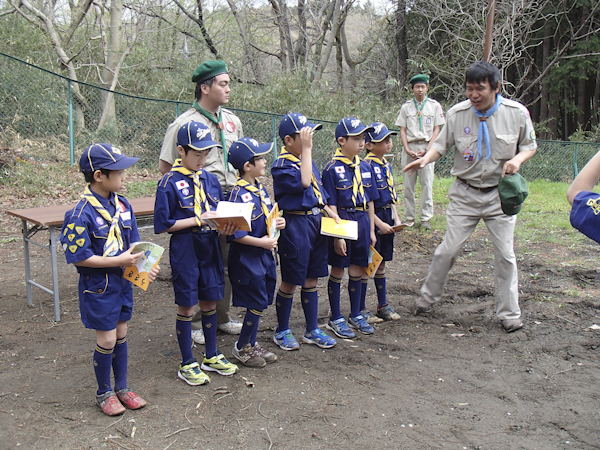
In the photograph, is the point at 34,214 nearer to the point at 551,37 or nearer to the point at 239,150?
the point at 239,150

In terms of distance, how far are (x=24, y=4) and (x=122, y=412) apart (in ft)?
40.9

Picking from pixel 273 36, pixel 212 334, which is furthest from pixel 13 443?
pixel 273 36

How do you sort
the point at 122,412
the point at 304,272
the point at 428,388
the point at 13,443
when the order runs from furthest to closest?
the point at 304,272
the point at 428,388
the point at 122,412
the point at 13,443

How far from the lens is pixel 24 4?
1243 cm

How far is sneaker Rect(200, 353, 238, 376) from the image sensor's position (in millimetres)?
3760

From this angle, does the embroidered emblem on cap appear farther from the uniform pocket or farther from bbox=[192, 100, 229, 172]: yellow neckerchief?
the uniform pocket

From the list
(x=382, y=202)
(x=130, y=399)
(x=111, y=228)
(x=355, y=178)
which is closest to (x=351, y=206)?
(x=355, y=178)

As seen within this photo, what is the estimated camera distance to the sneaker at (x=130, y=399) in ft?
10.7

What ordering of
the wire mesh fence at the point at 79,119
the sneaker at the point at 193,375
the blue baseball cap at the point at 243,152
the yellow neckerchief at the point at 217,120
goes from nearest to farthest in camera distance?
the sneaker at the point at 193,375 < the blue baseball cap at the point at 243,152 < the yellow neckerchief at the point at 217,120 < the wire mesh fence at the point at 79,119

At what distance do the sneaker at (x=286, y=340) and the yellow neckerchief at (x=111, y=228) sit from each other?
1.65 metres

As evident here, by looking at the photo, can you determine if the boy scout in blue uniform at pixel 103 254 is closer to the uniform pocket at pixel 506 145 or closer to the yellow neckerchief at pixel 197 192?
the yellow neckerchief at pixel 197 192

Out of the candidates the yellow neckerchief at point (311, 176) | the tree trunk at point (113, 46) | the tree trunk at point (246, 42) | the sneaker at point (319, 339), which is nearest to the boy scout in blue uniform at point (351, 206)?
the sneaker at point (319, 339)

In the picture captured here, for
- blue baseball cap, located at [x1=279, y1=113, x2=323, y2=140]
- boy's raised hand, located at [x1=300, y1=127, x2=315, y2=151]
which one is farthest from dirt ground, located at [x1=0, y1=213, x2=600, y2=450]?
blue baseball cap, located at [x1=279, y1=113, x2=323, y2=140]

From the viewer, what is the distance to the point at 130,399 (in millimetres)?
3268
